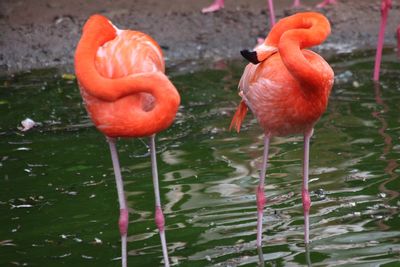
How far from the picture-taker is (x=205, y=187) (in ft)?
18.0

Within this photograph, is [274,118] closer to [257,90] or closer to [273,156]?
[257,90]

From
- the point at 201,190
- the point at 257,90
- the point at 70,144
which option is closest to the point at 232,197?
the point at 201,190

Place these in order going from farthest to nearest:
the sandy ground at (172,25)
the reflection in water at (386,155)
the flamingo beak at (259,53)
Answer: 1. the sandy ground at (172,25)
2. the reflection in water at (386,155)
3. the flamingo beak at (259,53)

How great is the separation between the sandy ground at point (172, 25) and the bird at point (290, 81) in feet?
13.6

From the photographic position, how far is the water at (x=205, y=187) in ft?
15.1

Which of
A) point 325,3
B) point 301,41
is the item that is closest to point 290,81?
point 301,41

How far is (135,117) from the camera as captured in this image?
3.98 metres

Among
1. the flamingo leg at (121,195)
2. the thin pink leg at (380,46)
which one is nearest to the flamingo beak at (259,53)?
the flamingo leg at (121,195)

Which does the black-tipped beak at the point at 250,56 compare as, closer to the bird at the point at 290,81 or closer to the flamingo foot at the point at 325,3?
the bird at the point at 290,81

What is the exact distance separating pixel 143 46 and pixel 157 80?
1.76 ft

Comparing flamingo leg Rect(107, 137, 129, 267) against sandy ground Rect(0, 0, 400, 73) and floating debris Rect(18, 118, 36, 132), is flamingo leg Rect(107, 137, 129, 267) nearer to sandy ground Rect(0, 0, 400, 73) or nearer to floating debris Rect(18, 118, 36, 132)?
floating debris Rect(18, 118, 36, 132)

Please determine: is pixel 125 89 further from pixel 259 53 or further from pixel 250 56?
pixel 259 53

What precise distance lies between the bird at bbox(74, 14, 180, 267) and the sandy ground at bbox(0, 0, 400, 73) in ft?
14.4

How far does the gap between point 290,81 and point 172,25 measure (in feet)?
16.7
